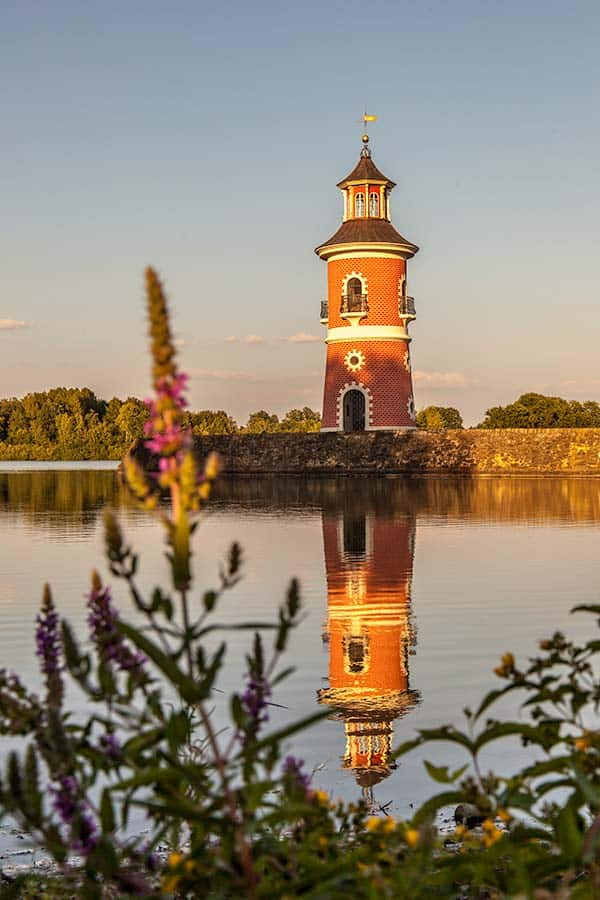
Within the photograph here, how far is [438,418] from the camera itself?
9231cm

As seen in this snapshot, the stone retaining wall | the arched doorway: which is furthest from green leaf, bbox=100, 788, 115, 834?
the arched doorway

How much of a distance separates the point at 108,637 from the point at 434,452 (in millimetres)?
39152

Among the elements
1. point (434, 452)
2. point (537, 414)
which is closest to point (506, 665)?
point (434, 452)

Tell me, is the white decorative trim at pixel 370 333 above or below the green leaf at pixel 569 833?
above

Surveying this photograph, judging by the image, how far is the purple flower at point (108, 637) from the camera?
230 cm

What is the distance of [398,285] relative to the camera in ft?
133

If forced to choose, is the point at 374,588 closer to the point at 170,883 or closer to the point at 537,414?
the point at 170,883

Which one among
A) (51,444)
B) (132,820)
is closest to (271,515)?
(132,820)

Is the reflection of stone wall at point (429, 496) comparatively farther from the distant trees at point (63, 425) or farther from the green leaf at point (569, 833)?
the distant trees at point (63, 425)

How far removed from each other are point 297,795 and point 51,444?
109 meters

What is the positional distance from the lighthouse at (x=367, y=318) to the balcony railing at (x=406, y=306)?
36 mm

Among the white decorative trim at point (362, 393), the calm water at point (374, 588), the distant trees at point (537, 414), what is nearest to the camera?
the calm water at point (374, 588)

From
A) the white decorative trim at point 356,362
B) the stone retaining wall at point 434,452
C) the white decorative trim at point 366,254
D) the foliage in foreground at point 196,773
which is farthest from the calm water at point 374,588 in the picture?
the white decorative trim at point 366,254

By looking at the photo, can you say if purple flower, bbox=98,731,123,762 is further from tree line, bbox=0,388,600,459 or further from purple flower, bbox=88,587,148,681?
tree line, bbox=0,388,600,459
